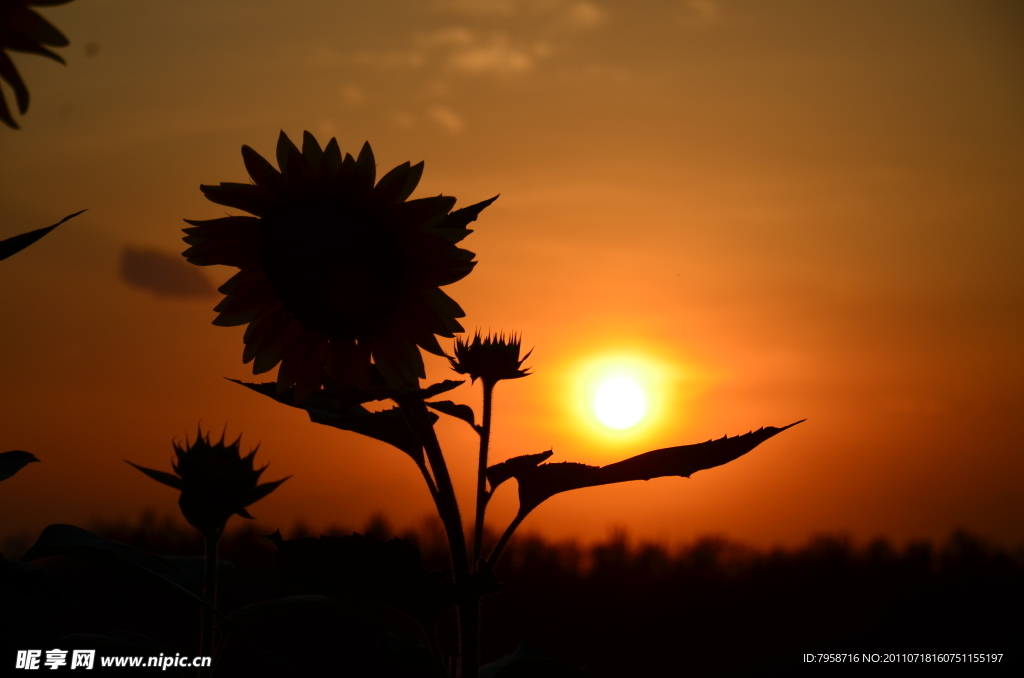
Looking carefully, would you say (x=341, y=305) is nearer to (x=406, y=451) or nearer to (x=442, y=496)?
(x=406, y=451)

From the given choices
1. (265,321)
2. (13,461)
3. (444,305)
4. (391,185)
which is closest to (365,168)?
(391,185)

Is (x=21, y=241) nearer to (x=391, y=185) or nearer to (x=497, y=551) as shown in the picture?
(x=391, y=185)

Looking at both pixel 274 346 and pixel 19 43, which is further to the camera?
pixel 274 346

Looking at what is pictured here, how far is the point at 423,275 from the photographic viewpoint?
1912mm

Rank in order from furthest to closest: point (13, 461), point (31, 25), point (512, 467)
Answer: point (512, 467)
point (13, 461)
point (31, 25)

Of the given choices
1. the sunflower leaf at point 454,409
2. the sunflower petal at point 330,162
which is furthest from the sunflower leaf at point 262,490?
the sunflower petal at point 330,162

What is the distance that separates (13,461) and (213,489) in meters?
0.38

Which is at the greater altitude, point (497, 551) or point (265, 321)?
point (265, 321)

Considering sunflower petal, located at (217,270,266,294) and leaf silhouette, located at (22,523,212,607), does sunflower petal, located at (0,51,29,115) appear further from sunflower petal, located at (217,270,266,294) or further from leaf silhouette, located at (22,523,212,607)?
sunflower petal, located at (217,270,266,294)

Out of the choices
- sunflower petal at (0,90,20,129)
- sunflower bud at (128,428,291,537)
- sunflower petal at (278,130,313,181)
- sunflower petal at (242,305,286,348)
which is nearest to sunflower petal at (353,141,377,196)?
sunflower petal at (278,130,313,181)

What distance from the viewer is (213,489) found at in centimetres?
175

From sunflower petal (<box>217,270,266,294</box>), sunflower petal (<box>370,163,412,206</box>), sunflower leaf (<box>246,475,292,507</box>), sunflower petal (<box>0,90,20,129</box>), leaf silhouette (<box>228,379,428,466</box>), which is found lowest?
sunflower leaf (<box>246,475,292,507</box>)

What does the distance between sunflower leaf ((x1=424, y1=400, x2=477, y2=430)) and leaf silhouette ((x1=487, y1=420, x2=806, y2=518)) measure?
0.54 ft

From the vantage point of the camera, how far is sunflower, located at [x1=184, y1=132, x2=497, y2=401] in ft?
6.16
